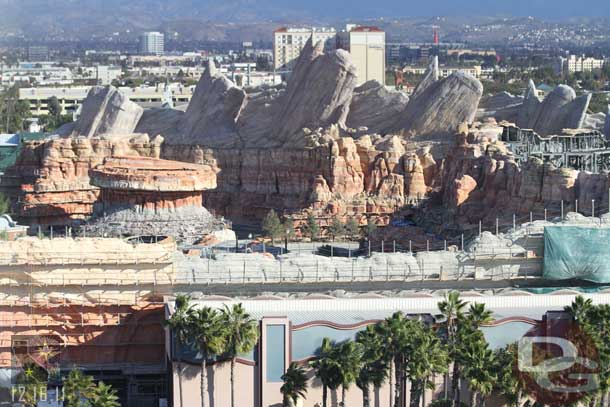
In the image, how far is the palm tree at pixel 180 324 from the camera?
3912cm

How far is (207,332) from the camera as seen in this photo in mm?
38688

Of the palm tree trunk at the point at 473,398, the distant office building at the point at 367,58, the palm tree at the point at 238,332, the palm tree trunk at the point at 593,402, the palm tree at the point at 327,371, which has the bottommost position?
the palm tree trunk at the point at 473,398

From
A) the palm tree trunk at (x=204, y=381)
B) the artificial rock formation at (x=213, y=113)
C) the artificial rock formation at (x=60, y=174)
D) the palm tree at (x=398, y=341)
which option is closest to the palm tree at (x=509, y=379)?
the palm tree at (x=398, y=341)

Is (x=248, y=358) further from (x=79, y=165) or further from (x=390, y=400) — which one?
(x=79, y=165)

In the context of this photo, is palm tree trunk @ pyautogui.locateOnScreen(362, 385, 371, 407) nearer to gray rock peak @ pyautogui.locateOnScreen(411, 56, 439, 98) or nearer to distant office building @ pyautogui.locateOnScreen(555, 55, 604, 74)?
gray rock peak @ pyautogui.locateOnScreen(411, 56, 439, 98)

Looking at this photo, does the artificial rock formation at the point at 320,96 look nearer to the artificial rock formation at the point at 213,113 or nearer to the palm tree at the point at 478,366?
the artificial rock formation at the point at 213,113

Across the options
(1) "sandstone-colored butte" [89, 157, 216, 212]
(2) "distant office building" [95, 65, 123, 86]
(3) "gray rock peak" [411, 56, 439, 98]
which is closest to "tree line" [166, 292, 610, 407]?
(1) "sandstone-colored butte" [89, 157, 216, 212]

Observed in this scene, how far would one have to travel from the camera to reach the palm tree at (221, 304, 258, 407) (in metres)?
38.9

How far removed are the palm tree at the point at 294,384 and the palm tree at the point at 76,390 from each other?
4473mm

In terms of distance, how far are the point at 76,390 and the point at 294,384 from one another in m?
5.06

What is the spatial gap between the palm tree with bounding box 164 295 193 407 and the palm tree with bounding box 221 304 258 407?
87cm

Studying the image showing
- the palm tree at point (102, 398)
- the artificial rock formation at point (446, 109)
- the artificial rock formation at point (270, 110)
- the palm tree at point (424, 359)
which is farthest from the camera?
the artificial rock formation at point (270, 110)

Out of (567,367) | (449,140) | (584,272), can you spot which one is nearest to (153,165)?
(449,140)

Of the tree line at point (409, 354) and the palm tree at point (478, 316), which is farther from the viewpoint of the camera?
the palm tree at point (478, 316)
